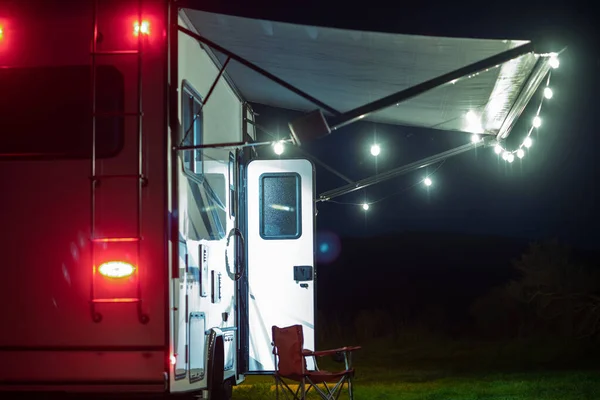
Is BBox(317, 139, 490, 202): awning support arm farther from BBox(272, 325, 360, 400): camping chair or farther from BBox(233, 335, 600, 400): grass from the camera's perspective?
BBox(272, 325, 360, 400): camping chair

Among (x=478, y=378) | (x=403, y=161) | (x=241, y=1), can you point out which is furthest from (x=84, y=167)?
(x=478, y=378)

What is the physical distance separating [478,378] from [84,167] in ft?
22.7

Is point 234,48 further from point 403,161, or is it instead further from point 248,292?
point 403,161

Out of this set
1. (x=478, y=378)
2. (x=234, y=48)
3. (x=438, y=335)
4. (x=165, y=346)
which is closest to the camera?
(x=165, y=346)

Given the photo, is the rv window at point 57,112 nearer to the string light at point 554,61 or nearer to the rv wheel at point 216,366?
the rv wheel at point 216,366

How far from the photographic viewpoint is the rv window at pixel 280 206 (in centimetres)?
772

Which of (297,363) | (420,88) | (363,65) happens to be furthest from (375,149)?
(420,88)

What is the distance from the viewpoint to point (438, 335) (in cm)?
1992

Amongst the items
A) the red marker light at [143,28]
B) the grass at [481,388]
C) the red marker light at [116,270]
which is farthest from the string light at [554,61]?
the grass at [481,388]

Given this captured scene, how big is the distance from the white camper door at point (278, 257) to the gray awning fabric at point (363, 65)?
712 millimetres

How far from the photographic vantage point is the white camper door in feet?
25.3

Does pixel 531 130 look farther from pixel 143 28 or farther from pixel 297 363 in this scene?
pixel 143 28

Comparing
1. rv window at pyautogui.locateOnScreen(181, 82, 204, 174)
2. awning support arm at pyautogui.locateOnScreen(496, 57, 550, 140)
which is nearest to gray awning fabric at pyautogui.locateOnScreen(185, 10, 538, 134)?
awning support arm at pyautogui.locateOnScreen(496, 57, 550, 140)

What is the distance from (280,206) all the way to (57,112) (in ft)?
10.1
